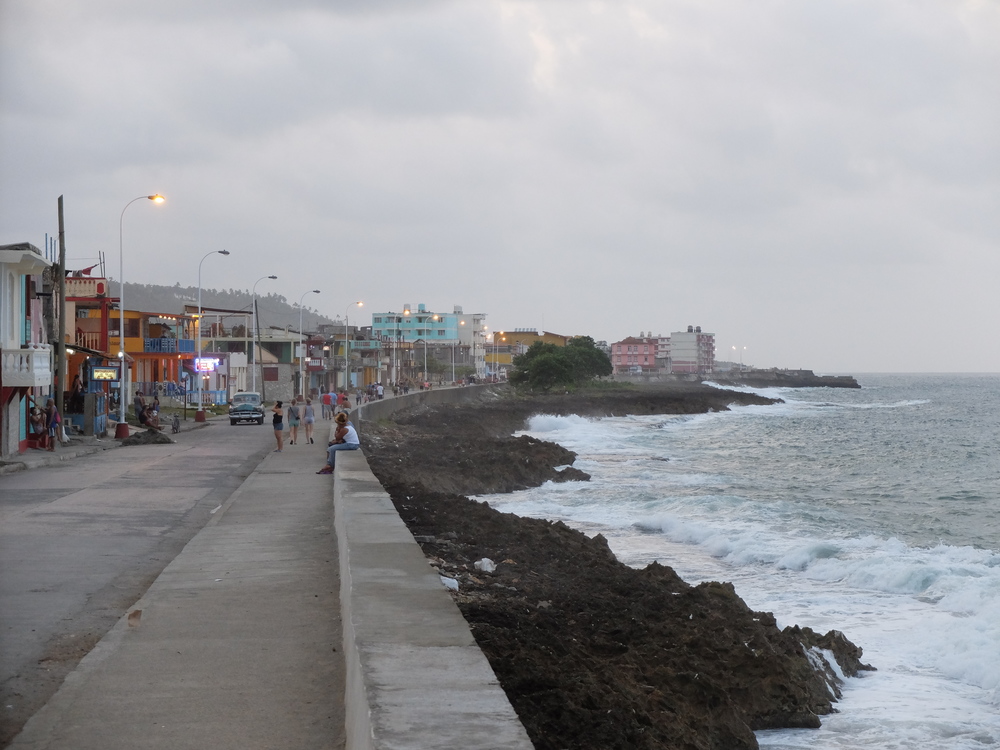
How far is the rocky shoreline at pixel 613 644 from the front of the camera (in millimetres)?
7312

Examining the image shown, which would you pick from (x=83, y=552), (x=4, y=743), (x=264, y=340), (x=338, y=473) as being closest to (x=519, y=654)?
(x=4, y=743)

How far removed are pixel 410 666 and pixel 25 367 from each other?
27.1 m

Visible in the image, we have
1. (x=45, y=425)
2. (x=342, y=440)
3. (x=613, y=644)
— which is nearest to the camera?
(x=613, y=644)

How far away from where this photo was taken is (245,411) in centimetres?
4856

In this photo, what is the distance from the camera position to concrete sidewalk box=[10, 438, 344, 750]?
546cm

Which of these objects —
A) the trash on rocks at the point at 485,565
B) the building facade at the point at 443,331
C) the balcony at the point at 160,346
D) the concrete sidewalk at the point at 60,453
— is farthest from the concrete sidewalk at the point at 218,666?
the building facade at the point at 443,331

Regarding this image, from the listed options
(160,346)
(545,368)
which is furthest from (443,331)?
(160,346)

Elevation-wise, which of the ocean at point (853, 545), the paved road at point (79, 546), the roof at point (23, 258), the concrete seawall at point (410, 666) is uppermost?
the roof at point (23, 258)

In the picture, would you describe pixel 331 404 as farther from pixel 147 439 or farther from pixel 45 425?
pixel 45 425

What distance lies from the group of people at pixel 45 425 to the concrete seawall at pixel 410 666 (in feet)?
81.8

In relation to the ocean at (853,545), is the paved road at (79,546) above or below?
above

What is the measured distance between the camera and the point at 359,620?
6121mm

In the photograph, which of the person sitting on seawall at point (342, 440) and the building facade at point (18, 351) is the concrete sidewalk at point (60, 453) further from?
the person sitting on seawall at point (342, 440)

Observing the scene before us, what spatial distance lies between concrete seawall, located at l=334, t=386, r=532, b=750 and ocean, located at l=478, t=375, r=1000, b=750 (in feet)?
14.3
